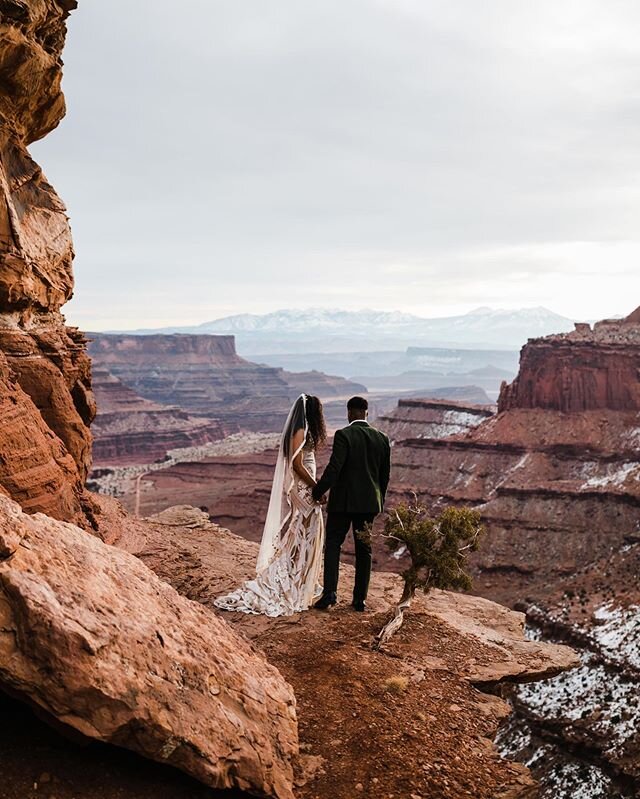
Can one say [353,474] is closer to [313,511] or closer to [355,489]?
[355,489]

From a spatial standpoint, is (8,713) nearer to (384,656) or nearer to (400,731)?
(400,731)

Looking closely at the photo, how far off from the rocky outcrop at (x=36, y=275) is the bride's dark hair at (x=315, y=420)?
405cm

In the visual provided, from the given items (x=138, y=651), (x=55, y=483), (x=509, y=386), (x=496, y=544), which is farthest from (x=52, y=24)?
Answer: (x=509, y=386)

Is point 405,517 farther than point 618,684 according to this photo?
No

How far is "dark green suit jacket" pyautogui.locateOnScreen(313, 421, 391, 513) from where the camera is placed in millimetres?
8797

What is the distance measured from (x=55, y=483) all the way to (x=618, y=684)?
21.9 meters

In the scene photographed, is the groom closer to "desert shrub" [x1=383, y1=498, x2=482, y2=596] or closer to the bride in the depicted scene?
the bride

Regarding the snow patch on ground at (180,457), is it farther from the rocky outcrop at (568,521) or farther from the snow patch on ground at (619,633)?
the snow patch on ground at (619,633)

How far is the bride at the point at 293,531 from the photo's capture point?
9203mm

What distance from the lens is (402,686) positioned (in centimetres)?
692

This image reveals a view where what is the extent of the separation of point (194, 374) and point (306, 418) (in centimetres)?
17837

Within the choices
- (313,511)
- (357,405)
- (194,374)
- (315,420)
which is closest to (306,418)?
(315,420)

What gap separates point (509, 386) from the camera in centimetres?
6234

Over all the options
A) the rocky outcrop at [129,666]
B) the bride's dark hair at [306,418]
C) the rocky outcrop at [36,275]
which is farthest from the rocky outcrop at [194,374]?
the rocky outcrop at [129,666]
